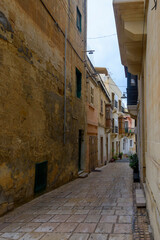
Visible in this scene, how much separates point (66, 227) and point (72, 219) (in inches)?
18.1

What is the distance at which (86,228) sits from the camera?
4.16 m

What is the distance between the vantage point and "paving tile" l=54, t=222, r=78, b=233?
4093 millimetres

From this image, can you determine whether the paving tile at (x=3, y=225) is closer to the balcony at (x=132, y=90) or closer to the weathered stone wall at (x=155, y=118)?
the weathered stone wall at (x=155, y=118)

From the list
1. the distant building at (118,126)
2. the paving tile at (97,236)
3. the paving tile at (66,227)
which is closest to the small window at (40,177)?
the paving tile at (66,227)

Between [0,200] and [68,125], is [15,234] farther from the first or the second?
[68,125]

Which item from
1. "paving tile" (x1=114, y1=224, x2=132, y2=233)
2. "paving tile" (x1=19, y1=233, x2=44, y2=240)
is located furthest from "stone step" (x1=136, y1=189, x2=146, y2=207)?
"paving tile" (x1=19, y1=233, x2=44, y2=240)

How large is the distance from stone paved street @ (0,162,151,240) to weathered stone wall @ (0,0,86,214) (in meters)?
0.54

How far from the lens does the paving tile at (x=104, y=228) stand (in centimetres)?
401

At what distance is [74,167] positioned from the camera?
10.8 m

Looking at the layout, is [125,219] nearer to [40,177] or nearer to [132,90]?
[40,177]

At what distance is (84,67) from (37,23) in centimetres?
629

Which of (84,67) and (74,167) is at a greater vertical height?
(84,67)

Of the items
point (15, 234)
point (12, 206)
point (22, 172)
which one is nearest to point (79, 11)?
point (22, 172)

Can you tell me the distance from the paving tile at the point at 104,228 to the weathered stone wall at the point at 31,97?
6.87 ft
